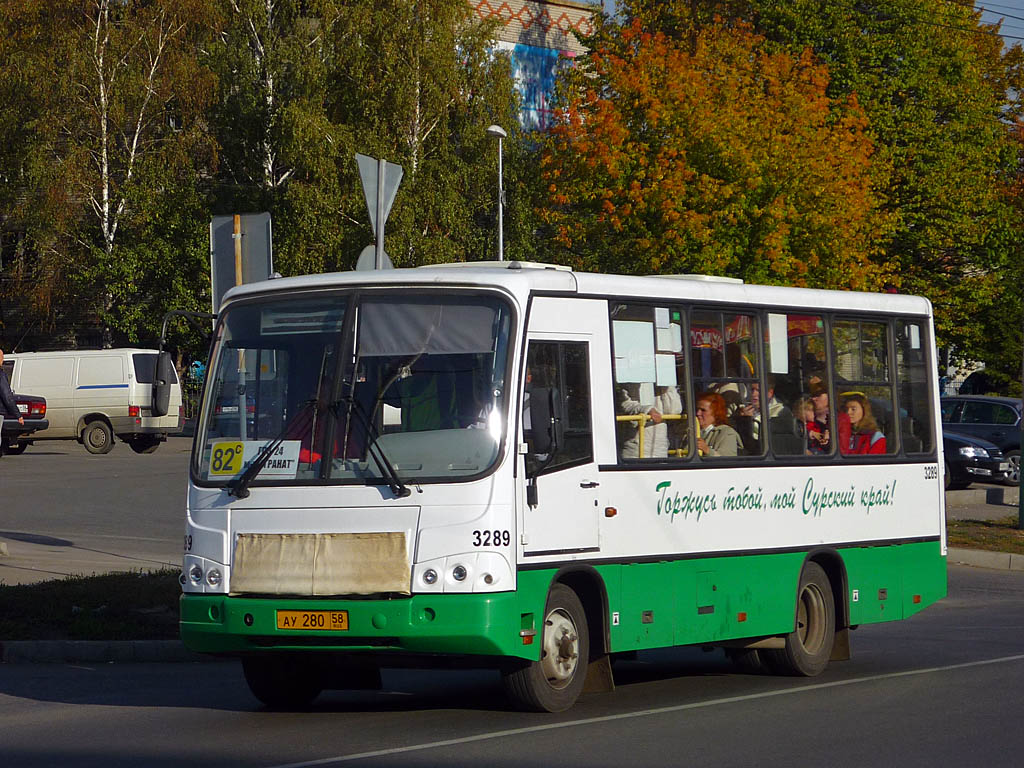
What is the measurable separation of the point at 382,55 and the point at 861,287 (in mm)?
19333

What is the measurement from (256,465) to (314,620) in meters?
0.99

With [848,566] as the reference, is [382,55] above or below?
above

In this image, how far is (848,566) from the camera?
40.7 feet

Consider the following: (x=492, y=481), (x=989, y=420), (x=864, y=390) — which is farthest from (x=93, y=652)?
(x=989, y=420)

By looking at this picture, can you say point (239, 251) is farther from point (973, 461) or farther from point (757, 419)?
point (973, 461)

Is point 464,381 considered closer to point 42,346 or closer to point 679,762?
point 679,762

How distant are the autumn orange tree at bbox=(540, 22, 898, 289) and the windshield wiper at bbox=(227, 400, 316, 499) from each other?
32.9 m

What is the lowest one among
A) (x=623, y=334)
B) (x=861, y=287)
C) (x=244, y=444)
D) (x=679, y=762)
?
(x=679, y=762)

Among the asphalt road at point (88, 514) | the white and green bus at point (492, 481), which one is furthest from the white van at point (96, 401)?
the white and green bus at point (492, 481)

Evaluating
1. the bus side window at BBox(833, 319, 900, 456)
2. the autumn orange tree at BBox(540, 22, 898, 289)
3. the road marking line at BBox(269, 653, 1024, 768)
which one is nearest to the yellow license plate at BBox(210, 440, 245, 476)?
the road marking line at BBox(269, 653, 1024, 768)

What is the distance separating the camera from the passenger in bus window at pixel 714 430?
11.2 metres

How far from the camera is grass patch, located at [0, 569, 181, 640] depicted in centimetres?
1291

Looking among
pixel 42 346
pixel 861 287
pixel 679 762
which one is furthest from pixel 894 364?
pixel 42 346

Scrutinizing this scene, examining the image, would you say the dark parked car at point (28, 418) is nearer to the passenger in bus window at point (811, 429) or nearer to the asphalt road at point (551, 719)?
the asphalt road at point (551, 719)
